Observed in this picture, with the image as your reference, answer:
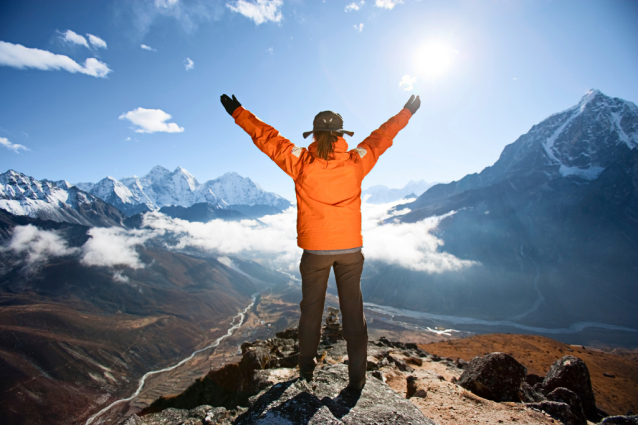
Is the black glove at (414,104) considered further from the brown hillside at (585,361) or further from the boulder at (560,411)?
the brown hillside at (585,361)

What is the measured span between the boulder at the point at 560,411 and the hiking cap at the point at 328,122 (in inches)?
242

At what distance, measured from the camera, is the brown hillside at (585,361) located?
17652 millimetres

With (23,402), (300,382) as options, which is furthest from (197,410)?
(23,402)

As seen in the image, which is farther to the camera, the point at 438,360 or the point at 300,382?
the point at 438,360

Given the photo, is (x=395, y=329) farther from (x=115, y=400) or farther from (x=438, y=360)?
(x=438, y=360)

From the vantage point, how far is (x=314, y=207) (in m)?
4.49

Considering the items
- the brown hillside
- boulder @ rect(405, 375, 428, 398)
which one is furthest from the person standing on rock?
the brown hillside

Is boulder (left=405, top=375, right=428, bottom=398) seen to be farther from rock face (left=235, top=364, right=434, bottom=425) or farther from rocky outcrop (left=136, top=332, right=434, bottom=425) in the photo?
rock face (left=235, top=364, right=434, bottom=425)

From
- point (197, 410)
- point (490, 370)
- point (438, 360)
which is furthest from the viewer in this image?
A: point (438, 360)

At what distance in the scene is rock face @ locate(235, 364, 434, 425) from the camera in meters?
3.47

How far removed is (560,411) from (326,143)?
6245 mm

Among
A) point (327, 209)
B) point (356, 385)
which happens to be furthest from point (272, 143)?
point (356, 385)

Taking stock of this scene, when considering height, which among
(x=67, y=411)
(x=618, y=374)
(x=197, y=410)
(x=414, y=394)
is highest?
(x=414, y=394)

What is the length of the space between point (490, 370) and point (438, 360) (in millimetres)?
9837
